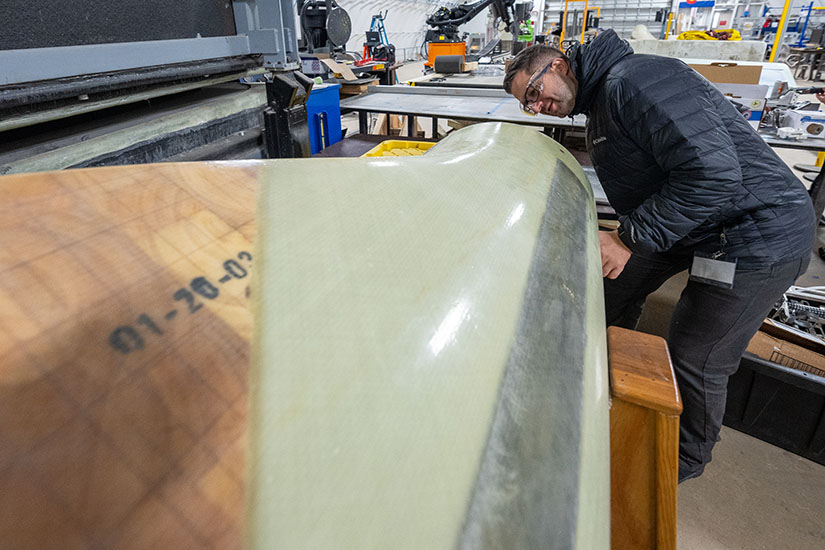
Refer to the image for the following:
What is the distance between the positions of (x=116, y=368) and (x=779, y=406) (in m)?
2.00

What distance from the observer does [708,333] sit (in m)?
1.31

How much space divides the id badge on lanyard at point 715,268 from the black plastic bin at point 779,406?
49 centimetres

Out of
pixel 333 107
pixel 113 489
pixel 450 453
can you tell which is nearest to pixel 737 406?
pixel 450 453

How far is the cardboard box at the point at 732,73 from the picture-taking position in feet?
8.45

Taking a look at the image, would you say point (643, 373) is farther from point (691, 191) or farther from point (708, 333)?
point (708, 333)

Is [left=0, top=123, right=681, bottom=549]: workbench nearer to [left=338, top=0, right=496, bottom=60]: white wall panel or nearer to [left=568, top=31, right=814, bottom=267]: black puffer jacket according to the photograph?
[left=568, top=31, right=814, bottom=267]: black puffer jacket

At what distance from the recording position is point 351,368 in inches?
15.8

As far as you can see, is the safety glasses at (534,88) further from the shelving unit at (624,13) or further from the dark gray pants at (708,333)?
the shelving unit at (624,13)

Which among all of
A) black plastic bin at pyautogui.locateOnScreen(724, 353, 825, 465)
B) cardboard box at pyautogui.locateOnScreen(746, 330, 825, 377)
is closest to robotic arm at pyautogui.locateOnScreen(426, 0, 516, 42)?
cardboard box at pyautogui.locateOnScreen(746, 330, 825, 377)

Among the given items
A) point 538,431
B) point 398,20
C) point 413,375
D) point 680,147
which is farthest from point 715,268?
point 398,20

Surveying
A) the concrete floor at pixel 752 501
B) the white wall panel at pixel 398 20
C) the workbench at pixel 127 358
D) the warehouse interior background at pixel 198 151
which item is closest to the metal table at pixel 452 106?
the warehouse interior background at pixel 198 151

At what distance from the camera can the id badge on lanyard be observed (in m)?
1.24

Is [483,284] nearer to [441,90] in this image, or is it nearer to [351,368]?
[351,368]

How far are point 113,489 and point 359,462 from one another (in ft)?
0.54
